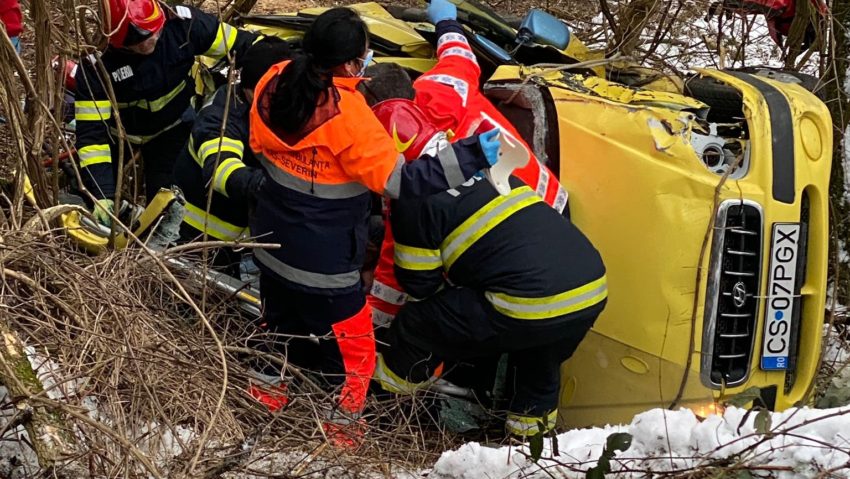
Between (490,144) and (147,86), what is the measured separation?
2165 millimetres

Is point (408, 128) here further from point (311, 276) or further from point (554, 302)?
point (554, 302)

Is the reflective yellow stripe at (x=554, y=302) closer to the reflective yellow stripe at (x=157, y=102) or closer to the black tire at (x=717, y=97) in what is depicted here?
the black tire at (x=717, y=97)

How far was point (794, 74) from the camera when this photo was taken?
3.87m

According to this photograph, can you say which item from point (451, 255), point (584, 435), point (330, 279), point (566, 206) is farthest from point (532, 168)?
point (584, 435)

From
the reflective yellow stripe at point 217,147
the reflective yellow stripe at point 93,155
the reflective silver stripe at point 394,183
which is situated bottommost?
the reflective yellow stripe at point 93,155

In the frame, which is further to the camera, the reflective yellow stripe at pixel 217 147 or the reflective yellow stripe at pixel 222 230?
the reflective yellow stripe at pixel 222 230

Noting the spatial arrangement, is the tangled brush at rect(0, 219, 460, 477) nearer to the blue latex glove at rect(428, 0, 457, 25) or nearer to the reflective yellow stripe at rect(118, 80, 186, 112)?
the reflective yellow stripe at rect(118, 80, 186, 112)

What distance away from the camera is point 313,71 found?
3010 mm

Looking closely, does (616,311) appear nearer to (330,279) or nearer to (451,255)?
(451,255)

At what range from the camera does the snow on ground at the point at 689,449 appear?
7.09 feet

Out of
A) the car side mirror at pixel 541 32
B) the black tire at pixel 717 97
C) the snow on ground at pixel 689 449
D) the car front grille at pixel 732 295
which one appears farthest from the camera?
the car side mirror at pixel 541 32

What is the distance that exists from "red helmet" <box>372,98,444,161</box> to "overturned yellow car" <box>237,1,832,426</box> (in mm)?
523

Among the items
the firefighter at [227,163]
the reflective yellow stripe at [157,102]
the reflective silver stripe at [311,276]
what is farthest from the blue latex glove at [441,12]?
the reflective yellow stripe at [157,102]

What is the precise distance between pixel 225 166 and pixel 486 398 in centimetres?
138
